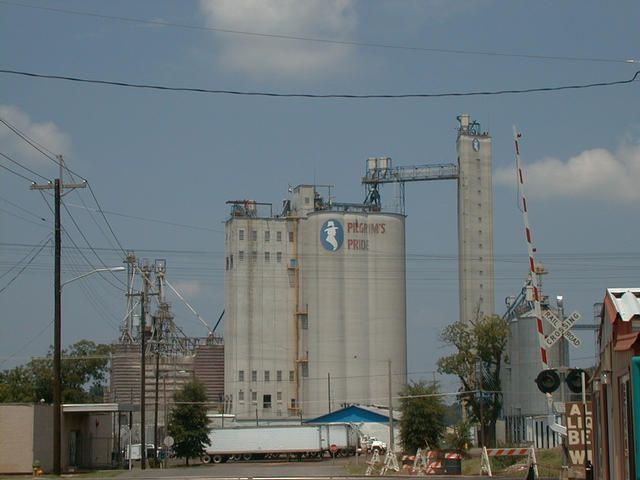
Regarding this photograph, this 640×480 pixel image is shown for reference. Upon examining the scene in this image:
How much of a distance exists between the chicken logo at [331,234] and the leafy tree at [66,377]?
27.4 m

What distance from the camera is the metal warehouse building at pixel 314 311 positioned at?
101 m

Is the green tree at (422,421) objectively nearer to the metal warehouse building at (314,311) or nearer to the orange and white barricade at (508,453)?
the orange and white barricade at (508,453)

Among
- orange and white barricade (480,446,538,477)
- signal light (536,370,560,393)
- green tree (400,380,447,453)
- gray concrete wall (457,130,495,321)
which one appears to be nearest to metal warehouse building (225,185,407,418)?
gray concrete wall (457,130,495,321)

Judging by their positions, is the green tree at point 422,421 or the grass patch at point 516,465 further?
the green tree at point 422,421

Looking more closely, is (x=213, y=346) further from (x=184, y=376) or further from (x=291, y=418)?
(x=291, y=418)

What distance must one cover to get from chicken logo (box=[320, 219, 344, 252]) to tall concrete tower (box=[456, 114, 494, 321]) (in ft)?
41.6

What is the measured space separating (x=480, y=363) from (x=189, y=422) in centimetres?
3394

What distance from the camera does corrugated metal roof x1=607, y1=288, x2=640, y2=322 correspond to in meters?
12.5

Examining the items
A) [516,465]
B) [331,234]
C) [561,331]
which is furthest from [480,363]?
[561,331]

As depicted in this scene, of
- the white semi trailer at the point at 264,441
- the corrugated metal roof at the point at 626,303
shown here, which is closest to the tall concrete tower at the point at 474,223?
the white semi trailer at the point at 264,441

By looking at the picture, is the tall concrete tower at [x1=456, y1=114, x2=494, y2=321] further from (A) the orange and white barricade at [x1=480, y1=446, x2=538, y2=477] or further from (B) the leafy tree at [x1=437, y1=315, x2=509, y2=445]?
(A) the orange and white barricade at [x1=480, y1=446, x2=538, y2=477]

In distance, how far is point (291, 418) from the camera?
100500 mm

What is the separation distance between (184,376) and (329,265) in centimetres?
3046

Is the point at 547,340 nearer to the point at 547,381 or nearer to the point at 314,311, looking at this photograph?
the point at 547,381
